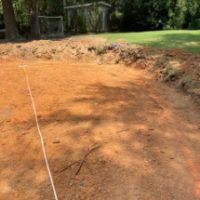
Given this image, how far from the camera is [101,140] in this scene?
4.61 metres

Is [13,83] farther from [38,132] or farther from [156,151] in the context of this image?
[156,151]

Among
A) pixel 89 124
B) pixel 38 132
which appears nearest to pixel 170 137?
pixel 89 124

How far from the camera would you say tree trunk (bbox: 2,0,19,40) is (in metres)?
14.1

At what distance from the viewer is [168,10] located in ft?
62.8

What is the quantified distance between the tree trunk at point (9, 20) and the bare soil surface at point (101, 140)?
707cm

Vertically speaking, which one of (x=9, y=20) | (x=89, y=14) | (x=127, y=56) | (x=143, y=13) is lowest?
(x=143, y=13)

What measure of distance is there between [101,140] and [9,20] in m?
10.9

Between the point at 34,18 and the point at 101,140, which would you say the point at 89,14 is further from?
the point at 101,140

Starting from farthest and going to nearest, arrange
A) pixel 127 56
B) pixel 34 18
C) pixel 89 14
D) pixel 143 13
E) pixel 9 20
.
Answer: pixel 143 13 → pixel 89 14 → pixel 34 18 → pixel 9 20 → pixel 127 56

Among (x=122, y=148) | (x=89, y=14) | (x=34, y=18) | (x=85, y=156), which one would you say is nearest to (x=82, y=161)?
(x=85, y=156)

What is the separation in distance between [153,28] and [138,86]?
43.0ft

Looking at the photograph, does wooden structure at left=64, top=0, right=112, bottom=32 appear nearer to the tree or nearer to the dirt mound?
the tree

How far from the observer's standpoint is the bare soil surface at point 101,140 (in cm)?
370

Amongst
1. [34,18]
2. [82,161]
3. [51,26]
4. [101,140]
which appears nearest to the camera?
[82,161]
